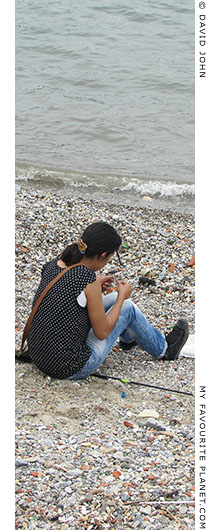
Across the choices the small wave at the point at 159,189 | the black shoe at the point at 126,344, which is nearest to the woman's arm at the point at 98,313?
the black shoe at the point at 126,344

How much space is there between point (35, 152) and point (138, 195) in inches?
96.9

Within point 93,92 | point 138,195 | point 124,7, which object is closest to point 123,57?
point 93,92

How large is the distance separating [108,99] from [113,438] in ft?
34.3

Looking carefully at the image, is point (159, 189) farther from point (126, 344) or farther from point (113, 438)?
point (113, 438)

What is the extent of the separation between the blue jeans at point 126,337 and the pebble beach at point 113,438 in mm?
109

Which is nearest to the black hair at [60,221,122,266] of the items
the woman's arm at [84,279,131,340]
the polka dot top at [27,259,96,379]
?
the polka dot top at [27,259,96,379]

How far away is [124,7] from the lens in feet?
59.2

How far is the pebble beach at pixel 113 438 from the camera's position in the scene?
118 inches

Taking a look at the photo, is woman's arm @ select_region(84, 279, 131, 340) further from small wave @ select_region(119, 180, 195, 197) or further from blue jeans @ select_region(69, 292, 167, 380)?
small wave @ select_region(119, 180, 195, 197)

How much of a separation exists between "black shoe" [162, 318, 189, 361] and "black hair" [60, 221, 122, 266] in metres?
1.00

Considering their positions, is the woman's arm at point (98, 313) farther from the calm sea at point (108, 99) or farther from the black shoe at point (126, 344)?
the calm sea at point (108, 99)

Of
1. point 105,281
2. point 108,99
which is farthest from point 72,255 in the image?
point 108,99

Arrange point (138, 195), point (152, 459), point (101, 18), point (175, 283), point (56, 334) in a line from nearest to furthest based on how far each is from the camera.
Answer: point (152, 459) < point (56, 334) < point (175, 283) < point (138, 195) < point (101, 18)

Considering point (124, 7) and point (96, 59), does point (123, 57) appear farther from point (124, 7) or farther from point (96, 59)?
Answer: point (124, 7)
